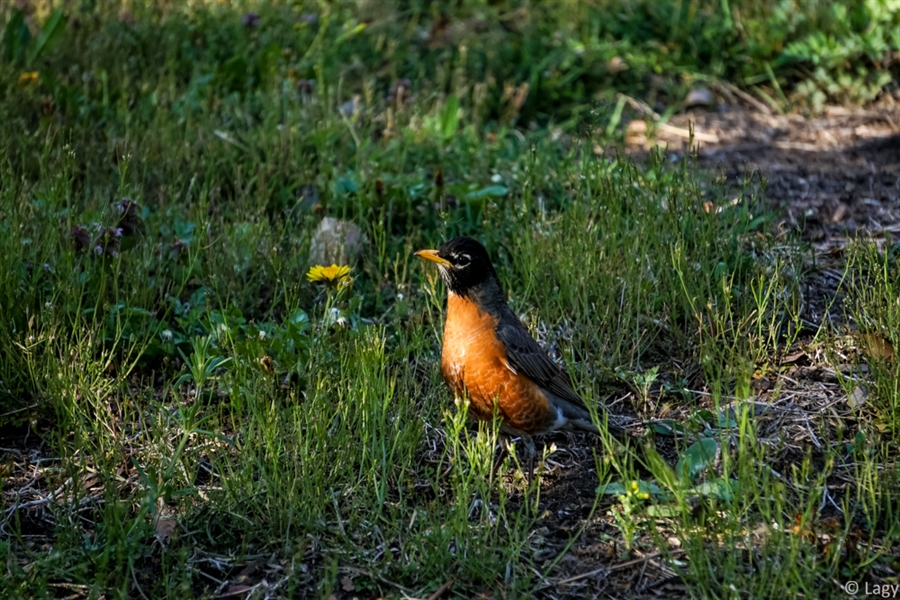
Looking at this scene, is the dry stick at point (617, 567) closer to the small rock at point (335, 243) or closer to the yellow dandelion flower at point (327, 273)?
the yellow dandelion flower at point (327, 273)

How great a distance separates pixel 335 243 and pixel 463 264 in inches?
45.6

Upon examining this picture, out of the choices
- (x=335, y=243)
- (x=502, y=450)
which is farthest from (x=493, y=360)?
(x=335, y=243)

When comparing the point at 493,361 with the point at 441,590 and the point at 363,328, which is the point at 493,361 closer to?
the point at 363,328

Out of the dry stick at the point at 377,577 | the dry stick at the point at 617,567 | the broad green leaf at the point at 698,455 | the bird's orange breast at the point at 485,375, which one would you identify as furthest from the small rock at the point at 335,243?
the dry stick at the point at 617,567

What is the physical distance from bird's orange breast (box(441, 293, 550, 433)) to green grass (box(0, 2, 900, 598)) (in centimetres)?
13

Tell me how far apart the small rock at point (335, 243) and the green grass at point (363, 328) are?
0.11m

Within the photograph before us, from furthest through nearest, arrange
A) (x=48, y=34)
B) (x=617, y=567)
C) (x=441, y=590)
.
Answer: (x=48, y=34) < (x=617, y=567) < (x=441, y=590)

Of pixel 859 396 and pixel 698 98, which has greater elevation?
pixel 859 396

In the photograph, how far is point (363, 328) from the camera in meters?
4.10

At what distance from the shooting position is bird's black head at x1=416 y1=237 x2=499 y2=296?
413 cm

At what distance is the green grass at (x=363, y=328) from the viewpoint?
10.6ft

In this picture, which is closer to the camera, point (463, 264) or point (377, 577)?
point (377, 577)

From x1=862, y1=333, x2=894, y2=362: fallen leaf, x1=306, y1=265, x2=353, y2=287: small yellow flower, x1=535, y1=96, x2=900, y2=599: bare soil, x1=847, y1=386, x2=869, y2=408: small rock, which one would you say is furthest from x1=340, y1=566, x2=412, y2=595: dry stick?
x1=862, y1=333, x2=894, y2=362: fallen leaf

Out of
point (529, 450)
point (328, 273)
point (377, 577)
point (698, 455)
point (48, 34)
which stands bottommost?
point (529, 450)
